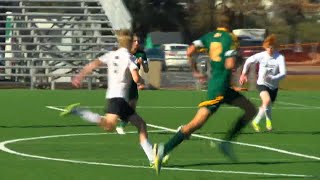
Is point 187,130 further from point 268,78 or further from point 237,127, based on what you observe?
point 268,78

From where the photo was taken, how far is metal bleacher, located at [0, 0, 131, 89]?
40.5 meters

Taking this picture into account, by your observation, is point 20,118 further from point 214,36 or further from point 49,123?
point 214,36

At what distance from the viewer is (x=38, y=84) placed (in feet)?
132

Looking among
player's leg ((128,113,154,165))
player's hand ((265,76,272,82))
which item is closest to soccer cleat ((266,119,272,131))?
player's hand ((265,76,272,82))

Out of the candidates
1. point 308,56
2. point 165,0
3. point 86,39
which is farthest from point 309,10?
point 86,39

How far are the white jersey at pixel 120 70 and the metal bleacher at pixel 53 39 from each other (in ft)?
84.3

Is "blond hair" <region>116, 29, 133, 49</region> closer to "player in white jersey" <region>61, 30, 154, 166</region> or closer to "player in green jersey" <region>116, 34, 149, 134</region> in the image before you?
"player in white jersey" <region>61, 30, 154, 166</region>

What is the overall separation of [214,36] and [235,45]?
0.31 meters

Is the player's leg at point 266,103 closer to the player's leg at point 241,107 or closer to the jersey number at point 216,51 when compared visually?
the player's leg at point 241,107

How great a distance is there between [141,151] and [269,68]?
5181 millimetres

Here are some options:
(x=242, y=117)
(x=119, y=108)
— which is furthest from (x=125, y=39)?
(x=242, y=117)

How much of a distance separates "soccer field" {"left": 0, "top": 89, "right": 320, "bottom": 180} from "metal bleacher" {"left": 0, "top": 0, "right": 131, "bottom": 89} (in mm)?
13073

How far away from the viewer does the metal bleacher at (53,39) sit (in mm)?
40500

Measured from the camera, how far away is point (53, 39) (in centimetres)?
4325
